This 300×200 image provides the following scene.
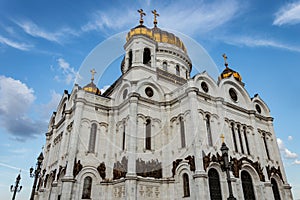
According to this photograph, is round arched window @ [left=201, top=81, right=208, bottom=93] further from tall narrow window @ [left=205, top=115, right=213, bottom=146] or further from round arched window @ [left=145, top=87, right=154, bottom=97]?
round arched window @ [left=145, top=87, right=154, bottom=97]

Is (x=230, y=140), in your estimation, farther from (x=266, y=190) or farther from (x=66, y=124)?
(x=66, y=124)

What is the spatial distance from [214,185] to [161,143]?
5.31m

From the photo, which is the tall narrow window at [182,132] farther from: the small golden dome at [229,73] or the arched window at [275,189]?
the small golden dome at [229,73]

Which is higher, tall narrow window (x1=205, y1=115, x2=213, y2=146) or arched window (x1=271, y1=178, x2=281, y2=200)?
tall narrow window (x1=205, y1=115, x2=213, y2=146)

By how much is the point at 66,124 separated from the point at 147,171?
372 inches

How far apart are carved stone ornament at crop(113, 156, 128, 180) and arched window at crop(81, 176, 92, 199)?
1987 mm

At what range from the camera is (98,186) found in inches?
764

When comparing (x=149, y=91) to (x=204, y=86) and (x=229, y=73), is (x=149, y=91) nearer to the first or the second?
(x=204, y=86)

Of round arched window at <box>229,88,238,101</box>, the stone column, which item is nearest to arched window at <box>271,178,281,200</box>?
round arched window at <box>229,88,238,101</box>

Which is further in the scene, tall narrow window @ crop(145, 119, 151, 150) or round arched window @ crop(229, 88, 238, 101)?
round arched window @ crop(229, 88, 238, 101)

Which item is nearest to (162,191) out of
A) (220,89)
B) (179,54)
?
(220,89)

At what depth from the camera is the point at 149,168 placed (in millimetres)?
19078

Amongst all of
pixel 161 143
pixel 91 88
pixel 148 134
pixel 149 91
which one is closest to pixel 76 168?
pixel 148 134

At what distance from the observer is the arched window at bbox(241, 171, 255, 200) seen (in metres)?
20.1
